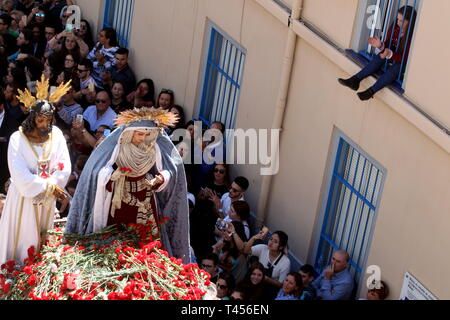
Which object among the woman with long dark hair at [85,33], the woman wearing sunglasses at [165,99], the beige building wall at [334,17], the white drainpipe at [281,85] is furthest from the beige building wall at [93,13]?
the beige building wall at [334,17]

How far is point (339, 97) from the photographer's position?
12.8 meters

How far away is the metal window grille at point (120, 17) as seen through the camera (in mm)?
18328

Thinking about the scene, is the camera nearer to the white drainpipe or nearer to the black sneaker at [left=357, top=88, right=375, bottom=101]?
the white drainpipe

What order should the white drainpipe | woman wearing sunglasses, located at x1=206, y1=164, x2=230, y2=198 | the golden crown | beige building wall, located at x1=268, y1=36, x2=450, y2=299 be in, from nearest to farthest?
1. the golden crown
2. beige building wall, located at x1=268, y1=36, x2=450, y2=299
3. the white drainpipe
4. woman wearing sunglasses, located at x1=206, y1=164, x2=230, y2=198

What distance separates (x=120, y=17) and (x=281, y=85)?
18.5 feet

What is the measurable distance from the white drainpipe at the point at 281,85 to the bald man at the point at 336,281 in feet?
6.03

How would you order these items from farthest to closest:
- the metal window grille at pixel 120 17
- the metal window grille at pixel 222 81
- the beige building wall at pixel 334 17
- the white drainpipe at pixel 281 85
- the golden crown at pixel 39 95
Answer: the metal window grille at pixel 120 17, the metal window grille at pixel 222 81, the white drainpipe at pixel 281 85, the beige building wall at pixel 334 17, the golden crown at pixel 39 95

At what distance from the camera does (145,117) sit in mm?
10961

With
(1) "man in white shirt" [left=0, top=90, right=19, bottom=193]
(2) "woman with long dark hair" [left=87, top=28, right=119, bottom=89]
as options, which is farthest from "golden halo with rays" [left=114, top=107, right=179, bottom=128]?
(2) "woman with long dark hair" [left=87, top=28, right=119, bottom=89]

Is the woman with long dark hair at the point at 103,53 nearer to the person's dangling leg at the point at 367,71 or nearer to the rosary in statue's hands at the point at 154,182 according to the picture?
the person's dangling leg at the point at 367,71

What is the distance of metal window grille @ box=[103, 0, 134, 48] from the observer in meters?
18.3

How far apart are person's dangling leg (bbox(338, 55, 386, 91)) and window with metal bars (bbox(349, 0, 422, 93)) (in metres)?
0.13

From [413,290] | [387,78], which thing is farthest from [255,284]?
[387,78]
